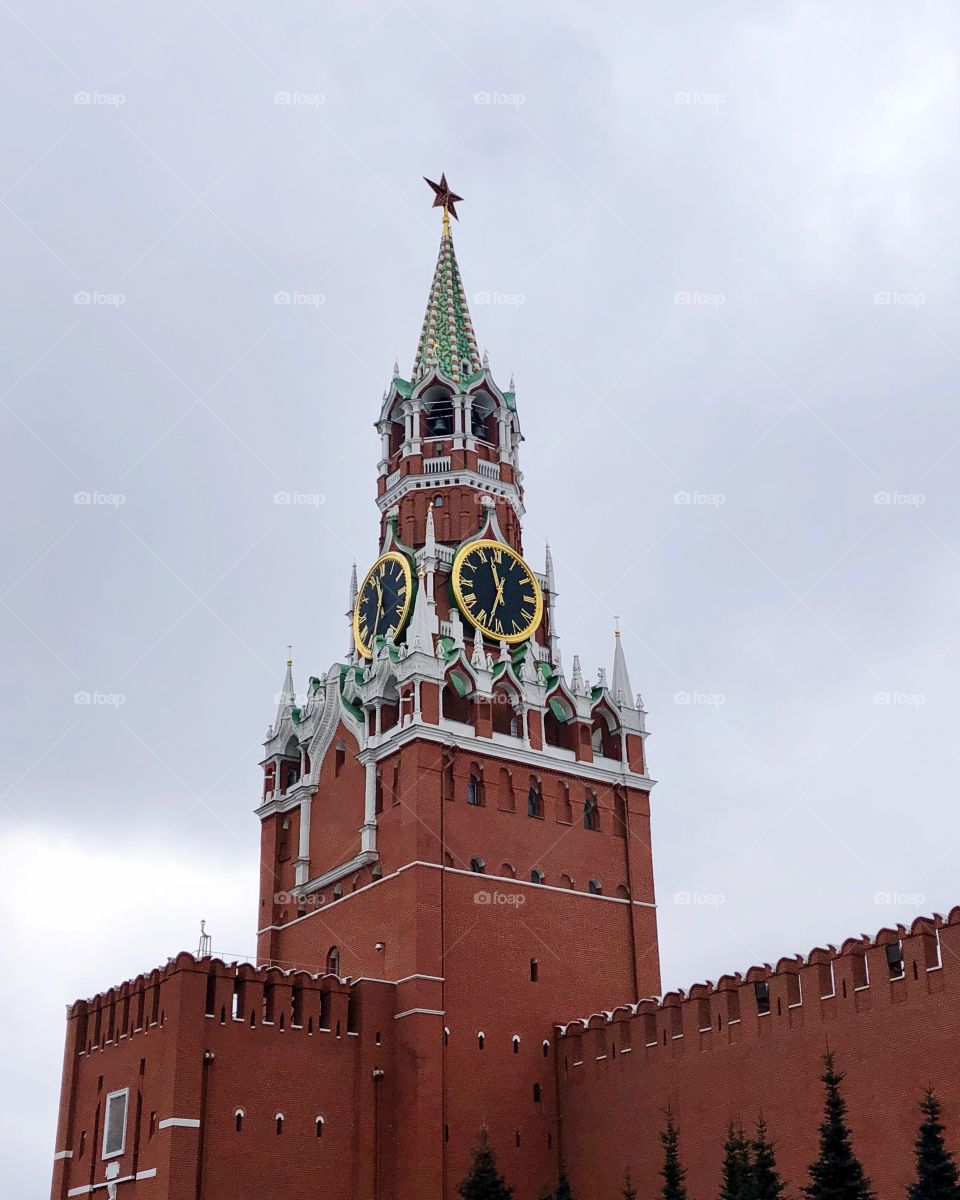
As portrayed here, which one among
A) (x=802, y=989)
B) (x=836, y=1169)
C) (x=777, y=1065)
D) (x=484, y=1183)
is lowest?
(x=836, y=1169)

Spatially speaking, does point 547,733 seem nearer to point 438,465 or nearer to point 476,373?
point 438,465

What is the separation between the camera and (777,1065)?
136ft

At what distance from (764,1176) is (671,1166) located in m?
4.00

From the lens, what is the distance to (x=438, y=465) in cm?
6003

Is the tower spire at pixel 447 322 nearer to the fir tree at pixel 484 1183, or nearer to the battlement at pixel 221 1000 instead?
the battlement at pixel 221 1000

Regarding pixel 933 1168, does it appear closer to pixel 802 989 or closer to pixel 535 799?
pixel 802 989

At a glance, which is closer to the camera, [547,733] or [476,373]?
[547,733]

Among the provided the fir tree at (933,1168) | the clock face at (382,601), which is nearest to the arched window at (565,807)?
the clock face at (382,601)

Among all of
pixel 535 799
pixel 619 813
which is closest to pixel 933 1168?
pixel 535 799

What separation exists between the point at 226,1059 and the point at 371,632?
17.9m

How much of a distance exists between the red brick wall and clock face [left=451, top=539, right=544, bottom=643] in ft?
47.5

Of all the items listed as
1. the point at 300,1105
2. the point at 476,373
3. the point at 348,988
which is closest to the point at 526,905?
the point at 348,988

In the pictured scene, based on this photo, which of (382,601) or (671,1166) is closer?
(671,1166)

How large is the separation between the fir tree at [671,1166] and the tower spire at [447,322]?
97.2ft
